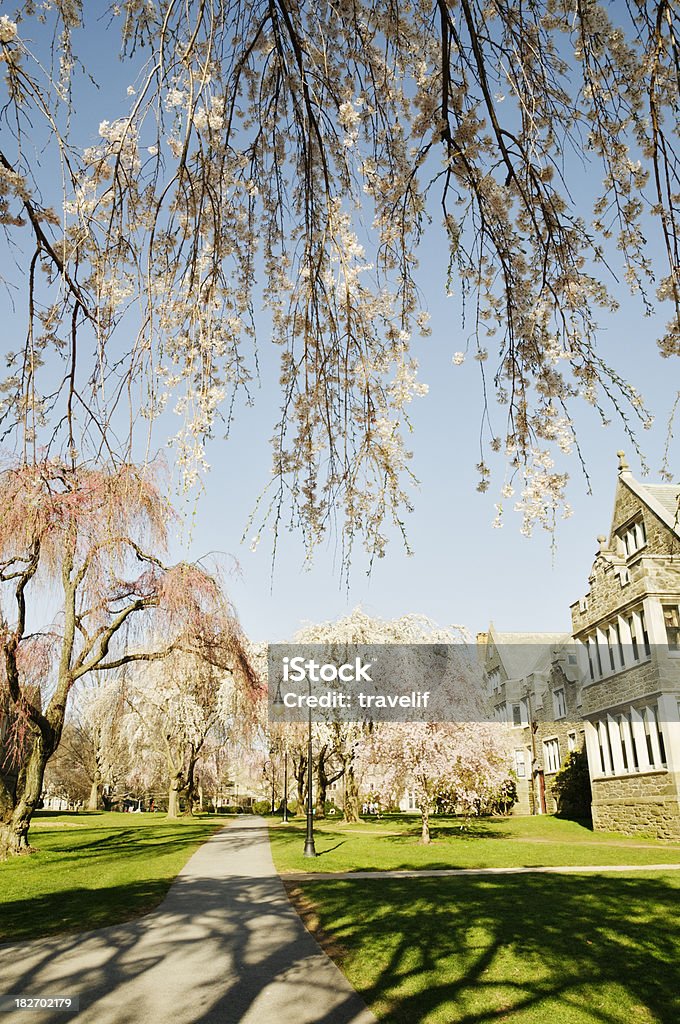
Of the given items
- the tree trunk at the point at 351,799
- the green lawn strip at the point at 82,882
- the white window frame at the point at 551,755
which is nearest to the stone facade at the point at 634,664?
the white window frame at the point at 551,755

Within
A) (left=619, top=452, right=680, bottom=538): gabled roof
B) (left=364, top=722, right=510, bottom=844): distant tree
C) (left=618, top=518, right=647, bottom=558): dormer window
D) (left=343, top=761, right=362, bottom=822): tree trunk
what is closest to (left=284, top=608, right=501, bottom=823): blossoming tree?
(left=364, top=722, right=510, bottom=844): distant tree

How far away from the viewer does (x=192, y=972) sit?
618 centimetres

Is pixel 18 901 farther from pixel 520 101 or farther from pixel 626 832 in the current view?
pixel 626 832

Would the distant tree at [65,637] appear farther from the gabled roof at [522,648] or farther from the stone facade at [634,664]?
the gabled roof at [522,648]

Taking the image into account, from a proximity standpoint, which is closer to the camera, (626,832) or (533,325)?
(533,325)

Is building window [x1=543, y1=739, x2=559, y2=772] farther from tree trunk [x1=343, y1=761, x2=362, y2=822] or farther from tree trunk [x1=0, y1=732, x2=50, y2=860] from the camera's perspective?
tree trunk [x1=0, y1=732, x2=50, y2=860]

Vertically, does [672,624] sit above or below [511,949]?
above

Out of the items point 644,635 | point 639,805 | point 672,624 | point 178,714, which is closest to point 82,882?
point 639,805

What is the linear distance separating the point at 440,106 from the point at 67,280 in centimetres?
172

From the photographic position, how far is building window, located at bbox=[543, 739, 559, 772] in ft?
97.1

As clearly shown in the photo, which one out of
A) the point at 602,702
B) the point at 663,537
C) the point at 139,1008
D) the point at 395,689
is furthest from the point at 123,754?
the point at 139,1008

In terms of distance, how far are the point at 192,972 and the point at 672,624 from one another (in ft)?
51.2

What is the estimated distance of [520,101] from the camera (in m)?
2.53

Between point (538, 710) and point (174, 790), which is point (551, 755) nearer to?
point (538, 710)
